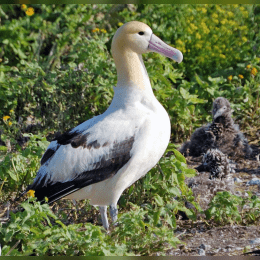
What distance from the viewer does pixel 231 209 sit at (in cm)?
464

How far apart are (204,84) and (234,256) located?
2915mm

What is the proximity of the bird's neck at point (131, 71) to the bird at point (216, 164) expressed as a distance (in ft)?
4.42

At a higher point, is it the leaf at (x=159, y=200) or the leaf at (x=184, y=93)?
the leaf at (x=184, y=93)

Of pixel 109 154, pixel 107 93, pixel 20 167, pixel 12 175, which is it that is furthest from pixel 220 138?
pixel 12 175

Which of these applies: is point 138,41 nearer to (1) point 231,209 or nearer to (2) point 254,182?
(1) point 231,209

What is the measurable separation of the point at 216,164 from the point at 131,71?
1549 mm

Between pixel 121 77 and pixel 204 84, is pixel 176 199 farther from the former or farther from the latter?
pixel 204 84

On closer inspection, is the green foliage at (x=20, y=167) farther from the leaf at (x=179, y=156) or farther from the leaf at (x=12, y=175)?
the leaf at (x=179, y=156)

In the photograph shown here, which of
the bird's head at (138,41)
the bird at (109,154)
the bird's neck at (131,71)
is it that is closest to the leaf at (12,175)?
the bird at (109,154)

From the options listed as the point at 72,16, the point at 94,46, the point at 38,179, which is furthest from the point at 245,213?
the point at 72,16

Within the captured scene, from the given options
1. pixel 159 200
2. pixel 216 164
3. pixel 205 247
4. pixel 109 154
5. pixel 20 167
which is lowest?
pixel 205 247

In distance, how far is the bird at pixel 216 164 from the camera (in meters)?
5.66

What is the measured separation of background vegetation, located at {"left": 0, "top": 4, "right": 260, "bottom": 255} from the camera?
4.05 meters

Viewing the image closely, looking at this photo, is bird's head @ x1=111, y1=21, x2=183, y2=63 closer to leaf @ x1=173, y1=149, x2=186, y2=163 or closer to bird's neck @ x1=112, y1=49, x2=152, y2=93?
bird's neck @ x1=112, y1=49, x2=152, y2=93
